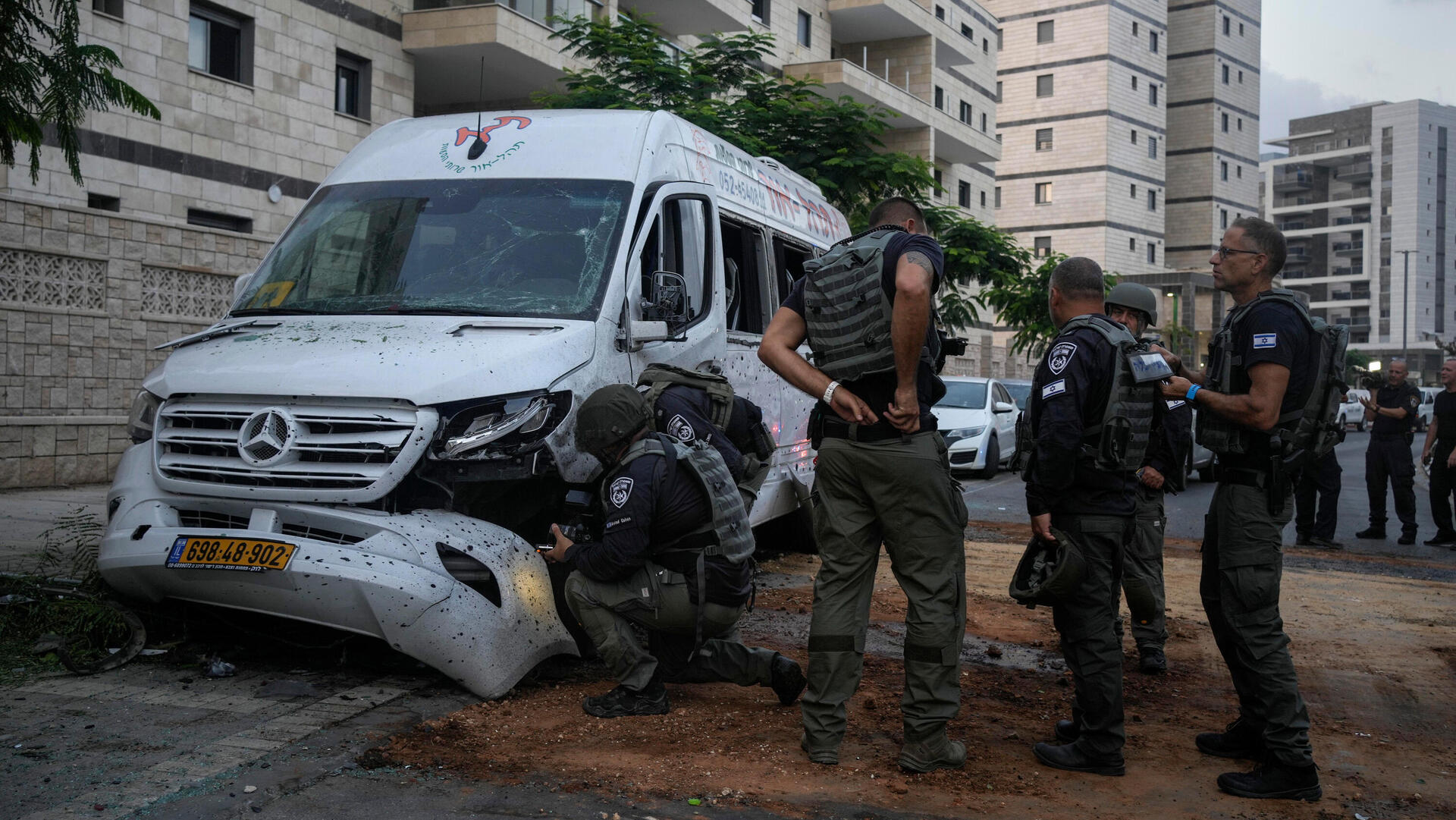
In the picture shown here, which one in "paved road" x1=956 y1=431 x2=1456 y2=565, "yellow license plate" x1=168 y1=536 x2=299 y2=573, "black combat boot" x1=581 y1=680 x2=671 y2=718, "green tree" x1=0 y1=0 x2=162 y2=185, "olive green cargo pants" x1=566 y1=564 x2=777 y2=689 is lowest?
"paved road" x1=956 y1=431 x2=1456 y2=565

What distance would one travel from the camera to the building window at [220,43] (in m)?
17.8

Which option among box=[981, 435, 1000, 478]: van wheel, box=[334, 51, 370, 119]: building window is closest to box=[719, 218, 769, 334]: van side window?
box=[981, 435, 1000, 478]: van wheel

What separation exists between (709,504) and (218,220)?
605 inches

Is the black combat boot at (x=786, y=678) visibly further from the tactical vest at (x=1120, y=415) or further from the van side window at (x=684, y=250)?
the van side window at (x=684, y=250)

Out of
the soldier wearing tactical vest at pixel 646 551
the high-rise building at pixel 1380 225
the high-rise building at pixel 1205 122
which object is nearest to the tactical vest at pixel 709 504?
the soldier wearing tactical vest at pixel 646 551

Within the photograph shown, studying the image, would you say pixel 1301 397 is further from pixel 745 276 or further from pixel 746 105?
pixel 746 105

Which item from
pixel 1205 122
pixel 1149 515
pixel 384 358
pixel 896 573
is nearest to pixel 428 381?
pixel 384 358

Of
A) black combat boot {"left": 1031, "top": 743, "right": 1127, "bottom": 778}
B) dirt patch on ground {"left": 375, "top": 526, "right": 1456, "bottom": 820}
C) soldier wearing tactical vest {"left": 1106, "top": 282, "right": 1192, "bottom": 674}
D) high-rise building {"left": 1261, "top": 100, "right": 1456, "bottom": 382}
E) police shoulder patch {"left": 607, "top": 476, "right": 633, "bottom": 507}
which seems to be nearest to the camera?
dirt patch on ground {"left": 375, "top": 526, "right": 1456, "bottom": 820}

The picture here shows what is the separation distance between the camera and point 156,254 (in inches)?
522

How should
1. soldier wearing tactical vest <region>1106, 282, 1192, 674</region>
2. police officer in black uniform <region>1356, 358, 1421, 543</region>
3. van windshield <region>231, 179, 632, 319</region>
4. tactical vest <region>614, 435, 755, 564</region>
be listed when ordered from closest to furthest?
tactical vest <region>614, 435, 755, 564</region>
van windshield <region>231, 179, 632, 319</region>
soldier wearing tactical vest <region>1106, 282, 1192, 674</region>
police officer in black uniform <region>1356, 358, 1421, 543</region>

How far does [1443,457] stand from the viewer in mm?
11953

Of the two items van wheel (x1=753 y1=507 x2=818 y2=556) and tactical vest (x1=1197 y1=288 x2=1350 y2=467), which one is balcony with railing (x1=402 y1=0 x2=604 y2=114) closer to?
van wheel (x1=753 y1=507 x2=818 y2=556)

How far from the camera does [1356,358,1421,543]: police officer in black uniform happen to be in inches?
476

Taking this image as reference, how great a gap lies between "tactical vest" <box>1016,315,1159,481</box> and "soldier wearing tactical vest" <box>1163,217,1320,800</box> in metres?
0.15
